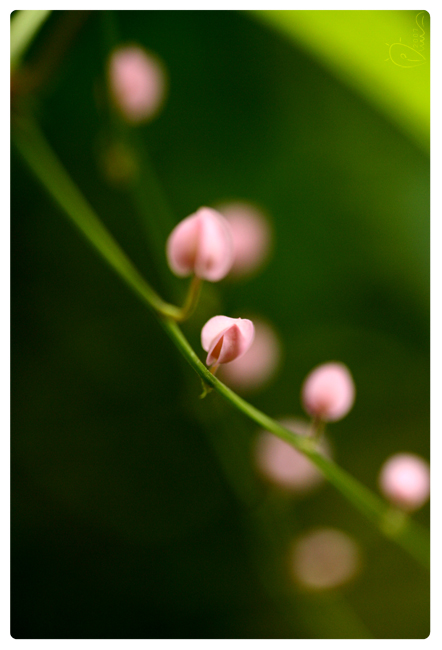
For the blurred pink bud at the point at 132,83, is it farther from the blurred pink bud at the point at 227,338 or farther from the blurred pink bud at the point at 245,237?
the blurred pink bud at the point at 227,338

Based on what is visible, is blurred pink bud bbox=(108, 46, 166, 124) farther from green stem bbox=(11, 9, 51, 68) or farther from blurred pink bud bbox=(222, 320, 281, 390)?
blurred pink bud bbox=(222, 320, 281, 390)

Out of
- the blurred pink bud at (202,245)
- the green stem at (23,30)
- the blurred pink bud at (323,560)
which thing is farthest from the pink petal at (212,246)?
the blurred pink bud at (323,560)

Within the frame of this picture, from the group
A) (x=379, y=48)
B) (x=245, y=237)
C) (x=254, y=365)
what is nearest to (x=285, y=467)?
(x=254, y=365)

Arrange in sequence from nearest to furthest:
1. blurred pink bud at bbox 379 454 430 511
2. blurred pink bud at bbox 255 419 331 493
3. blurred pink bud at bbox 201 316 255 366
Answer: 1. blurred pink bud at bbox 201 316 255 366
2. blurred pink bud at bbox 379 454 430 511
3. blurred pink bud at bbox 255 419 331 493

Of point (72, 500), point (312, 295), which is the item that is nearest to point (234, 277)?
point (312, 295)

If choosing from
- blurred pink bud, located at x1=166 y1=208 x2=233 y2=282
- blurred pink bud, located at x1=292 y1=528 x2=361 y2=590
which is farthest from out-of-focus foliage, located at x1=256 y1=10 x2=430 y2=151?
blurred pink bud, located at x1=292 y1=528 x2=361 y2=590
